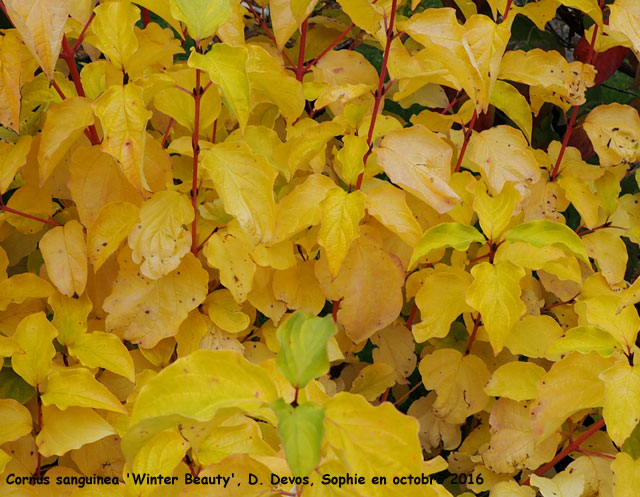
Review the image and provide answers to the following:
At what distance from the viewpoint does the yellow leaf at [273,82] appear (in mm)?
997

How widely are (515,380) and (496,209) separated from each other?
253 mm

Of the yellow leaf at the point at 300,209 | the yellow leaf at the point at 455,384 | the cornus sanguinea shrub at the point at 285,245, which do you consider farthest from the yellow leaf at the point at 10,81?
the yellow leaf at the point at 455,384

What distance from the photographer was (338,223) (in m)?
0.92

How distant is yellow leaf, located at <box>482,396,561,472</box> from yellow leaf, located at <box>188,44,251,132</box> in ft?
1.90

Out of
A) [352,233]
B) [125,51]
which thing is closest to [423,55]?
[352,233]

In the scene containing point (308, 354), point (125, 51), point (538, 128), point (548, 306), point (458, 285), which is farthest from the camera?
point (538, 128)

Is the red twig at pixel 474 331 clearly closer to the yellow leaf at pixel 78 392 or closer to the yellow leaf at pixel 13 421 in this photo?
the yellow leaf at pixel 78 392

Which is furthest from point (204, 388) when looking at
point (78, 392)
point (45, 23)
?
point (45, 23)

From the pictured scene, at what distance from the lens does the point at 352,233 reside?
916 mm

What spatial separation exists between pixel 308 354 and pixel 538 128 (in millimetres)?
1062

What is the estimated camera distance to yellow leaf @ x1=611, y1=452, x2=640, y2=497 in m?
0.93

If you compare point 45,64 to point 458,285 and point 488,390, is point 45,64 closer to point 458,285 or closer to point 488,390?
point 458,285

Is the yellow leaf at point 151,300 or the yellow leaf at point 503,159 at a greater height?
the yellow leaf at point 503,159

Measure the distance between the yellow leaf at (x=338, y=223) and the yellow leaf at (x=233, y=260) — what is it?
0.41ft
